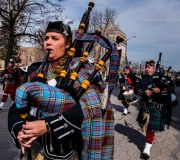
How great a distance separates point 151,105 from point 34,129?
14.1 feet

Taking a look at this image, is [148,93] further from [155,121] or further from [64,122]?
[64,122]

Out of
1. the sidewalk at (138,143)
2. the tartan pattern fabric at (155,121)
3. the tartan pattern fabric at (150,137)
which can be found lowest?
the sidewalk at (138,143)

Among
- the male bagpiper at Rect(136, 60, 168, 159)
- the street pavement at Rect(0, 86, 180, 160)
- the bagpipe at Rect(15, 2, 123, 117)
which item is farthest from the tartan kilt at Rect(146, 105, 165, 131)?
the bagpipe at Rect(15, 2, 123, 117)

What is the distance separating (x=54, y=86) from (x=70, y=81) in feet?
0.39

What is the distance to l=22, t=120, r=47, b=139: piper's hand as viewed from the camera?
5.92 feet

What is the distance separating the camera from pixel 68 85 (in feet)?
6.40

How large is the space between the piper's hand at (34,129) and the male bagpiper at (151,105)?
3.94 metres

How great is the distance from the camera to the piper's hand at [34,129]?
1804 millimetres

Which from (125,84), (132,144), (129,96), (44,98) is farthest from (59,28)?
(125,84)

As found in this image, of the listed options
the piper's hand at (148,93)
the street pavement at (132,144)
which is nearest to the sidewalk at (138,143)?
the street pavement at (132,144)

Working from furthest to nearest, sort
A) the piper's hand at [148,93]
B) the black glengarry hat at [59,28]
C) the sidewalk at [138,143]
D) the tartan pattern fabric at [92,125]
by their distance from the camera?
the piper's hand at [148,93], the sidewalk at [138,143], the black glengarry hat at [59,28], the tartan pattern fabric at [92,125]

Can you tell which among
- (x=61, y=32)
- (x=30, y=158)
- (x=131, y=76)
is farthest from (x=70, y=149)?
(x=131, y=76)

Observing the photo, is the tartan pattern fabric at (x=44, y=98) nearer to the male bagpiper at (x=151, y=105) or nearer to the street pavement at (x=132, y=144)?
→ the street pavement at (x=132, y=144)

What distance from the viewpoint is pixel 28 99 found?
6.08ft
